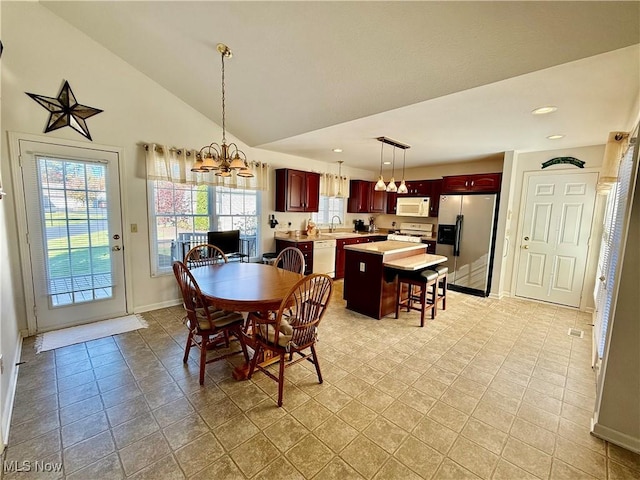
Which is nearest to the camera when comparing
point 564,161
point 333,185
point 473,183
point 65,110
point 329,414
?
point 329,414

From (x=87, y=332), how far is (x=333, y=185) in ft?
15.0

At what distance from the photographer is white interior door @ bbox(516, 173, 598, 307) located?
399 cm

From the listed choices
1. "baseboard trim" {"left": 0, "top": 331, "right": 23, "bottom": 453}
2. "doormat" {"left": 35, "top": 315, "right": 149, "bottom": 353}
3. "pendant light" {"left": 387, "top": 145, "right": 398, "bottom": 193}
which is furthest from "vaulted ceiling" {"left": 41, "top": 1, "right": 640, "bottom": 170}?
"baseboard trim" {"left": 0, "top": 331, "right": 23, "bottom": 453}

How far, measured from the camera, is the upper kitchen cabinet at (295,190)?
194 inches

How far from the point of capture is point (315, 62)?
2488mm

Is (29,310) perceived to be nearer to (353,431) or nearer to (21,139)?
(21,139)

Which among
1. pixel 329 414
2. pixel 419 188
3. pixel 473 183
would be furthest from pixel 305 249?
pixel 329 414

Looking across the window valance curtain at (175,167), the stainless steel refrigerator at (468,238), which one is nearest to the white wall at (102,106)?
the window valance curtain at (175,167)

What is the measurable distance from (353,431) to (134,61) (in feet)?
14.0

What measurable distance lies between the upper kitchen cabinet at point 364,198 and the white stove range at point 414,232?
76 centimetres

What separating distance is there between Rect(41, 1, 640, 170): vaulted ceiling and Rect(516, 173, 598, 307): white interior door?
24.9 inches

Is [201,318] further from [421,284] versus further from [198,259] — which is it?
[421,284]

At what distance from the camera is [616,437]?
177 centimetres

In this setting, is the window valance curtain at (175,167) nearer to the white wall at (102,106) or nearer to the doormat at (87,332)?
the white wall at (102,106)
